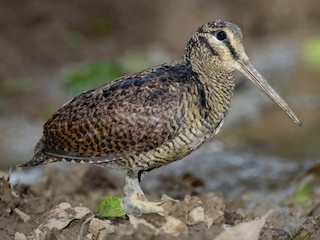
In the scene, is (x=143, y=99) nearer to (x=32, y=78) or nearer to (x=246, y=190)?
(x=246, y=190)

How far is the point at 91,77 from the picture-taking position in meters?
13.1

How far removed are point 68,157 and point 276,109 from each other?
701 centimetres

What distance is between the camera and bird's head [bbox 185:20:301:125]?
20.9 ft

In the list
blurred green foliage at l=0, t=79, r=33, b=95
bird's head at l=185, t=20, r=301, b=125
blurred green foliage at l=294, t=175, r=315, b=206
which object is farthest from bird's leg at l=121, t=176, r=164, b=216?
blurred green foliage at l=0, t=79, r=33, b=95

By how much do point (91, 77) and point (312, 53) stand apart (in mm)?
4557

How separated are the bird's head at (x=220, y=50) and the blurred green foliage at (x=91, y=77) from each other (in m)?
6.55

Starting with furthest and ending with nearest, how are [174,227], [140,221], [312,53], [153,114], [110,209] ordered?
[312,53], [110,209], [153,114], [174,227], [140,221]

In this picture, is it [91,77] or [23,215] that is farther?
[91,77]

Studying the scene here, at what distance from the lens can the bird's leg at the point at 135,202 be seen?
19.6 feet

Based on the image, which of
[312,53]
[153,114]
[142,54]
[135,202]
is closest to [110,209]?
[135,202]

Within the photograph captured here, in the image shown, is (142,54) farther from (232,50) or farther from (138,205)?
(138,205)

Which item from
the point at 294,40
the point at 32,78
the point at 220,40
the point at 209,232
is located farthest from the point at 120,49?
the point at 209,232

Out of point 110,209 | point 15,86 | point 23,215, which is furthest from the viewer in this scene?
point 15,86

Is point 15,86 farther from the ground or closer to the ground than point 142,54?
closer to the ground
